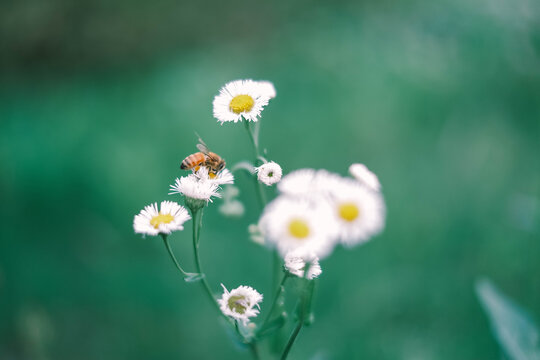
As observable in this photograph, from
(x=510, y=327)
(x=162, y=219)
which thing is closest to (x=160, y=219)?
(x=162, y=219)

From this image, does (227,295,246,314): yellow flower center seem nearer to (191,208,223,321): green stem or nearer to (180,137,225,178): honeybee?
(191,208,223,321): green stem

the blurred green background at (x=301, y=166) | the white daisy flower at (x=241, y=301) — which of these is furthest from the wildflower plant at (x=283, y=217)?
the blurred green background at (x=301, y=166)

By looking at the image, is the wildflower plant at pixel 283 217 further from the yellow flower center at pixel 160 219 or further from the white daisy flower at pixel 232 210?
the white daisy flower at pixel 232 210

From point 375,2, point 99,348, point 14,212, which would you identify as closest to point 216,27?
point 375,2

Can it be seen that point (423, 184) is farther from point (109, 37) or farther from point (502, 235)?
point (109, 37)

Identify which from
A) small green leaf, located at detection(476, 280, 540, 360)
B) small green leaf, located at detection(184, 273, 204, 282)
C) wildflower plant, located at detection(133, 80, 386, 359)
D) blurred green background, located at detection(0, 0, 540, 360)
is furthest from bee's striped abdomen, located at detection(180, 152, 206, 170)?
small green leaf, located at detection(476, 280, 540, 360)

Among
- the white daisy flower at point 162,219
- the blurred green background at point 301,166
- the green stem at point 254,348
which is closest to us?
the white daisy flower at point 162,219
